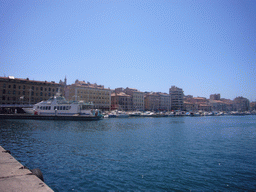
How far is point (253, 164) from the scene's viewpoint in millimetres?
15398

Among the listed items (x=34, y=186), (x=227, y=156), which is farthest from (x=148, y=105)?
(x=34, y=186)

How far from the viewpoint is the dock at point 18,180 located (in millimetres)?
5297

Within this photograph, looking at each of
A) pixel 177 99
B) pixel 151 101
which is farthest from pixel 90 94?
pixel 177 99

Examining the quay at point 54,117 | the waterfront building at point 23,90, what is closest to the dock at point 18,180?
the quay at point 54,117

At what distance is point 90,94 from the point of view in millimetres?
113875

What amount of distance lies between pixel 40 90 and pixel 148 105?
87606mm

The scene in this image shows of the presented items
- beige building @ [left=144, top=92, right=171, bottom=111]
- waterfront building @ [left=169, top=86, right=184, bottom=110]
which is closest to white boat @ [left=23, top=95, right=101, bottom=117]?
beige building @ [left=144, top=92, right=171, bottom=111]

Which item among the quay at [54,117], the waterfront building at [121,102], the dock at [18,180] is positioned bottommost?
the quay at [54,117]

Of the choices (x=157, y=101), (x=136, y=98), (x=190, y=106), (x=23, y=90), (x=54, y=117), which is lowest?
(x=54, y=117)

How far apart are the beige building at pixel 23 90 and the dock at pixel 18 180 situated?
290 feet

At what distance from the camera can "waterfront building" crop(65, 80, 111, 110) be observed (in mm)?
108438

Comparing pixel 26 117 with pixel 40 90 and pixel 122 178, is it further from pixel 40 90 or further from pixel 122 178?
pixel 122 178

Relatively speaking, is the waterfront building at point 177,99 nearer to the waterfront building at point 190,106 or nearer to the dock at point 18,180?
the waterfront building at point 190,106

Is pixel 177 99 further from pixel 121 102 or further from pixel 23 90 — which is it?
pixel 23 90
